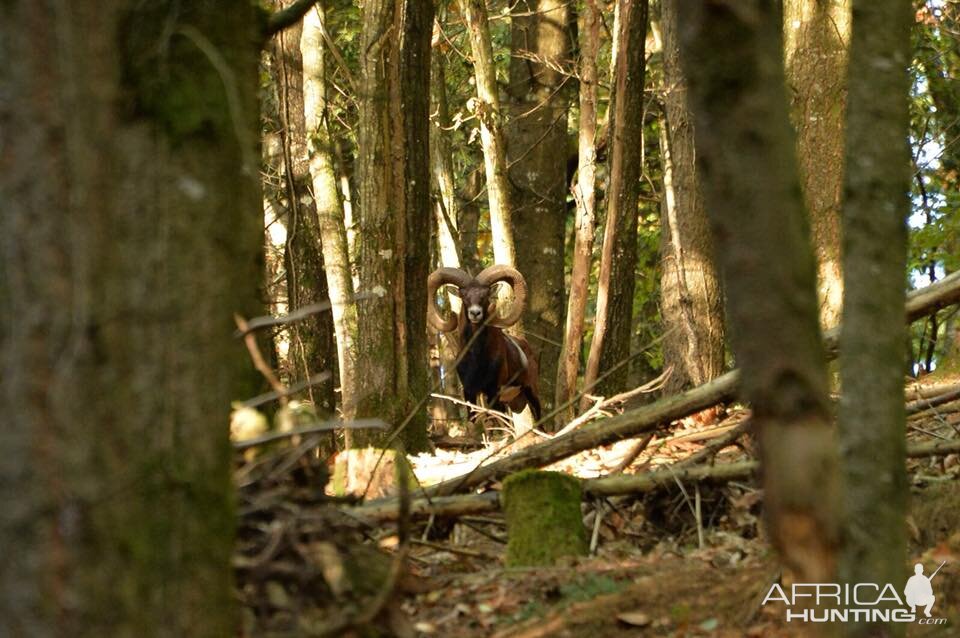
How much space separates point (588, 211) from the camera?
15.9 m

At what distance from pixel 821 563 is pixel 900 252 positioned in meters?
1.40

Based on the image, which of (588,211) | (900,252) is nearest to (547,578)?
(900,252)

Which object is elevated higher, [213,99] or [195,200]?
[213,99]

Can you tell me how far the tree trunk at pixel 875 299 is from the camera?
163 inches

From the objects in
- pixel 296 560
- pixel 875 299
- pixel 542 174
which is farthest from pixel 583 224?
pixel 296 560

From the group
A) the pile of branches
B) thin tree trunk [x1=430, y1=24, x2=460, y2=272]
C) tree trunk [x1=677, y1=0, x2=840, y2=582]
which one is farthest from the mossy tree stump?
thin tree trunk [x1=430, y1=24, x2=460, y2=272]

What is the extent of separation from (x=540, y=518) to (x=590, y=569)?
1.78 ft

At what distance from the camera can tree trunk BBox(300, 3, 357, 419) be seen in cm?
1259

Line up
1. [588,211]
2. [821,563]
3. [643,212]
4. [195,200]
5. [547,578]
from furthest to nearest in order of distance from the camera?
[643,212] → [588,211] → [547,578] → [195,200] → [821,563]

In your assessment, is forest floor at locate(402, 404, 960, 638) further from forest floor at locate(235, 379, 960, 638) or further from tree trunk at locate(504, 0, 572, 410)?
tree trunk at locate(504, 0, 572, 410)

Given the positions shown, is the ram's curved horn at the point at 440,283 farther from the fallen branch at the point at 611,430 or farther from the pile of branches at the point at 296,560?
the pile of branches at the point at 296,560

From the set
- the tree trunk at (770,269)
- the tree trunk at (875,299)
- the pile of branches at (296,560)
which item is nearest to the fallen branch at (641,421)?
the pile of branches at (296,560)

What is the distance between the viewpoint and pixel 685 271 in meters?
14.2

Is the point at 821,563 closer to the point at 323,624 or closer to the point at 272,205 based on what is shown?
the point at 323,624
